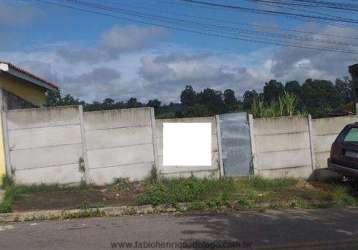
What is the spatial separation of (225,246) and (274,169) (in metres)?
7.01

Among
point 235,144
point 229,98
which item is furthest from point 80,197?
point 229,98

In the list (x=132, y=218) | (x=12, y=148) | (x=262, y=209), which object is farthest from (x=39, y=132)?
(x=262, y=209)

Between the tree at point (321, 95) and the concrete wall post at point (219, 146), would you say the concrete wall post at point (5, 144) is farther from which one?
the tree at point (321, 95)

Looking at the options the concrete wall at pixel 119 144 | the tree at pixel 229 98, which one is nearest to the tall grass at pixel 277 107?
the concrete wall at pixel 119 144

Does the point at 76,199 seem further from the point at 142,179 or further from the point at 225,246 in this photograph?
the point at 225,246

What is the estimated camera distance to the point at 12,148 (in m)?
13.1

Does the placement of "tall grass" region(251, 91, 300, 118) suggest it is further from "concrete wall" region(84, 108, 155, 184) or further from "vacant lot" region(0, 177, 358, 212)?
"concrete wall" region(84, 108, 155, 184)

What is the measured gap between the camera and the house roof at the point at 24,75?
13421mm

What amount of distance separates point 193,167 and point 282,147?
2.32m

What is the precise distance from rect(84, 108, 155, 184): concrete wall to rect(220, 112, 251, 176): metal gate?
1802 millimetres

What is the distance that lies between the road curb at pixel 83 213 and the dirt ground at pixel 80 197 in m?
0.39

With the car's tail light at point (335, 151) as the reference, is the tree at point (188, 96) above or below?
above

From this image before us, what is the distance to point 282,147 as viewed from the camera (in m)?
14.5

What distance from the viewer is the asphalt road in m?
7.83
